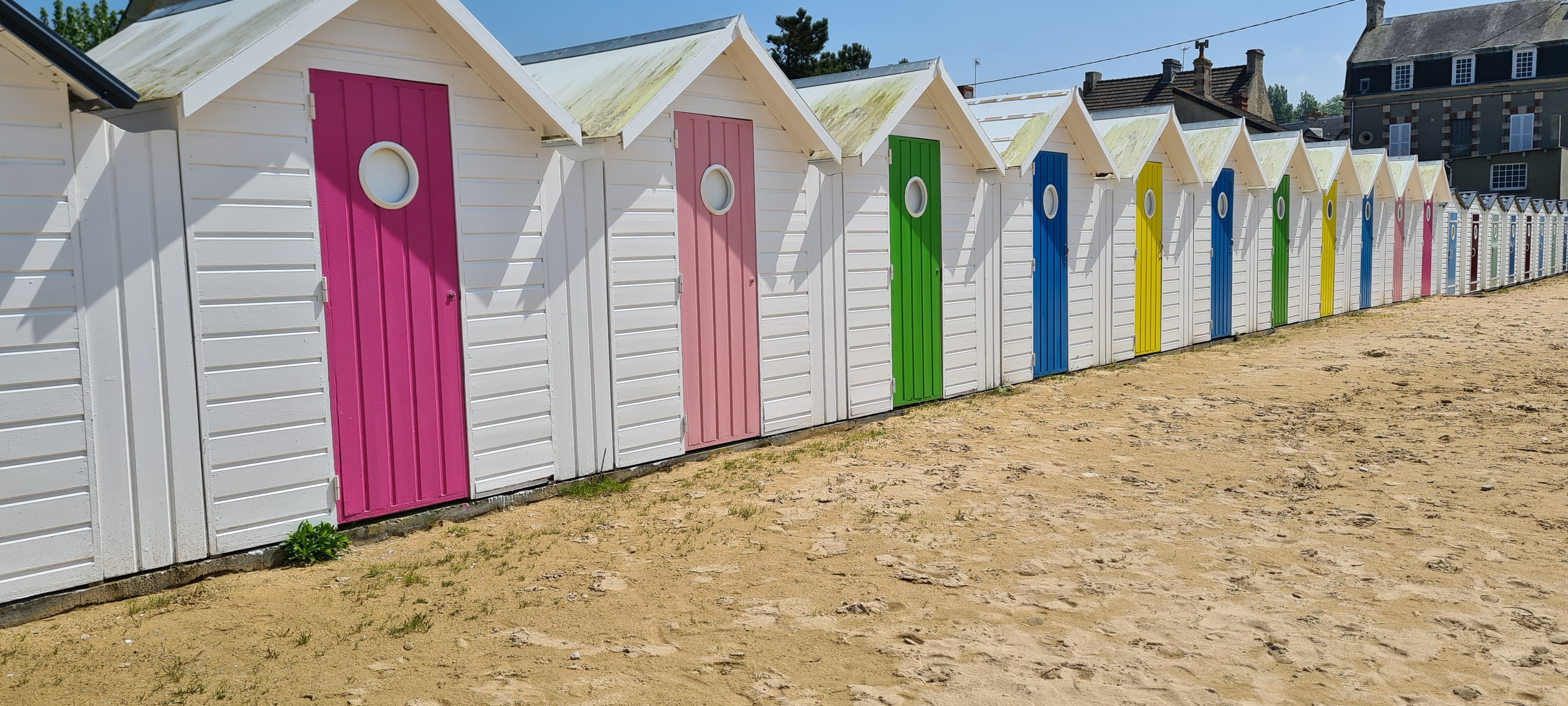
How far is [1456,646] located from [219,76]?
582cm

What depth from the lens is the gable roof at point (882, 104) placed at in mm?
9547

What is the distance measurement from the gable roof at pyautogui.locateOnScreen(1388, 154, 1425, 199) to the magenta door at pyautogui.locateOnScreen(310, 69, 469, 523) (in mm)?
21010

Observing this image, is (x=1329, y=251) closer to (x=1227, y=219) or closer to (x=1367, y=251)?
(x=1367, y=251)

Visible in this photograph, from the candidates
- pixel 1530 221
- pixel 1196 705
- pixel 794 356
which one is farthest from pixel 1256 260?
pixel 1530 221

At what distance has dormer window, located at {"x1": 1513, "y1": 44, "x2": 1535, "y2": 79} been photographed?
46.2 m

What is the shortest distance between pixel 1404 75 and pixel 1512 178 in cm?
888

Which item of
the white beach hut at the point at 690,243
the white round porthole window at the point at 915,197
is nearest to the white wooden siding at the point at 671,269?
the white beach hut at the point at 690,243

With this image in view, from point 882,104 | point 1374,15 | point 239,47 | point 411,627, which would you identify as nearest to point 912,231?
point 882,104

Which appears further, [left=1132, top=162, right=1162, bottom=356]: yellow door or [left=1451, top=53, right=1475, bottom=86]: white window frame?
[left=1451, top=53, right=1475, bottom=86]: white window frame

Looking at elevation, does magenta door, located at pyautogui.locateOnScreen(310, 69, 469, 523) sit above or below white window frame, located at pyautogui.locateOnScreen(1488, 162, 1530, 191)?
below

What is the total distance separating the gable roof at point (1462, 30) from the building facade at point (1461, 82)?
0.04m

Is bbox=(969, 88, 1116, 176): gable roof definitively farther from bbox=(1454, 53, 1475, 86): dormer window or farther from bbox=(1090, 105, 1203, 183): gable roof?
bbox=(1454, 53, 1475, 86): dormer window

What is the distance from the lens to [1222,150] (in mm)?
15609

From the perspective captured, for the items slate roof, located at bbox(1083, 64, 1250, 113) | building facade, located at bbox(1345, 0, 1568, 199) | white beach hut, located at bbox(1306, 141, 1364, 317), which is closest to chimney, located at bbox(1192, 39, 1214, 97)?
slate roof, located at bbox(1083, 64, 1250, 113)
